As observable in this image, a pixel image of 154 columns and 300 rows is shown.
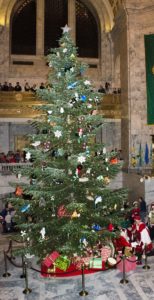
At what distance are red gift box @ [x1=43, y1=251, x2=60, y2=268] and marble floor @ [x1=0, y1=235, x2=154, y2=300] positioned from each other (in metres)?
0.42

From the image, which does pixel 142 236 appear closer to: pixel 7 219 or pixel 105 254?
pixel 105 254

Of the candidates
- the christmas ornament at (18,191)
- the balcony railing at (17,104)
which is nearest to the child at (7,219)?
the christmas ornament at (18,191)

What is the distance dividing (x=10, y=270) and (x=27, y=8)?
879 inches

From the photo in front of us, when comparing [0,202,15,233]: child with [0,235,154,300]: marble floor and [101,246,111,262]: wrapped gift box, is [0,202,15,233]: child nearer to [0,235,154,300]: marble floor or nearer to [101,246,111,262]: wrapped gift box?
[0,235,154,300]: marble floor

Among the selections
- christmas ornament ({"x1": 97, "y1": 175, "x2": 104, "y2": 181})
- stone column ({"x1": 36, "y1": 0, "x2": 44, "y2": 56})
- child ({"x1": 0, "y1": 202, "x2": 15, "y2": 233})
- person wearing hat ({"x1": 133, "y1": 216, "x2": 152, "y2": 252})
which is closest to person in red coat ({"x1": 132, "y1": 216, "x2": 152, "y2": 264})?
person wearing hat ({"x1": 133, "y1": 216, "x2": 152, "y2": 252})

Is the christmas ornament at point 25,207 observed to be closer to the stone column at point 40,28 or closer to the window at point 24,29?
the stone column at point 40,28


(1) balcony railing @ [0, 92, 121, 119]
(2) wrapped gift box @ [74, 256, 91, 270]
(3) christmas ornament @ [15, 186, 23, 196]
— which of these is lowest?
(2) wrapped gift box @ [74, 256, 91, 270]

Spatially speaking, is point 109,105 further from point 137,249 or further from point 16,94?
point 137,249

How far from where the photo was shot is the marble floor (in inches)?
296

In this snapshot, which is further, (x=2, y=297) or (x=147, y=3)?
(x=147, y=3)

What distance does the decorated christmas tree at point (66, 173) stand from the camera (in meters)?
8.27

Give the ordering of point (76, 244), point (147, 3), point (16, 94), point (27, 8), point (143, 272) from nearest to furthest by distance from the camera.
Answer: point (76, 244) < point (143, 272) < point (147, 3) < point (16, 94) < point (27, 8)

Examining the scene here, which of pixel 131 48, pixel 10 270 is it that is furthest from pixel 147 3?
pixel 10 270

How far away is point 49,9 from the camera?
84.0 feet
